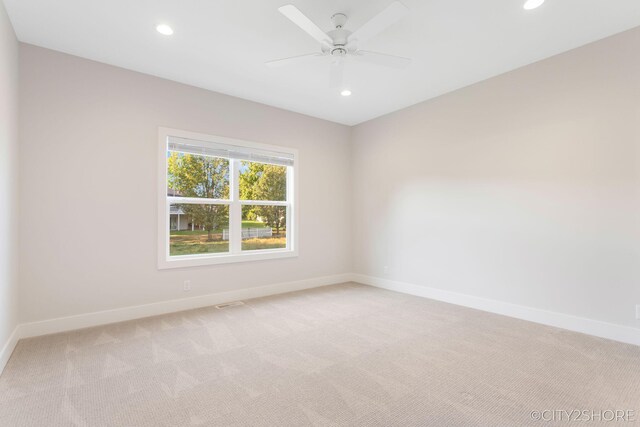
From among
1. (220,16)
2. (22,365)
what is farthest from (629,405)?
(22,365)

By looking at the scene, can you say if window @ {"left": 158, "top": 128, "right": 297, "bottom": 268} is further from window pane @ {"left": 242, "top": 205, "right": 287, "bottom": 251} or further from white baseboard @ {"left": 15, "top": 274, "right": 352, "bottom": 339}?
white baseboard @ {"left": 15, "top": 274, "right": 352, "bottom": 339}

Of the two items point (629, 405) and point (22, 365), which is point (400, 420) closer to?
point (629, 405)

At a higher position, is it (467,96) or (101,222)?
(467,96)

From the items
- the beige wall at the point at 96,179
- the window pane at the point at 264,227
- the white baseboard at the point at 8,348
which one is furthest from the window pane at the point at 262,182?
the white baseboard at the point at 8,348

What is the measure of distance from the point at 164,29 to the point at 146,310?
286cm

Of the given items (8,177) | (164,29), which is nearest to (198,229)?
(8,177)

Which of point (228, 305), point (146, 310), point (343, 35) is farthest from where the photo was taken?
point (228, 305)

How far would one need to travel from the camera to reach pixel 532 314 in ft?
10.8

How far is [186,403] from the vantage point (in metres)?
1.88

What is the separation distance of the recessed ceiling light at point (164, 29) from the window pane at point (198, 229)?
1.87m

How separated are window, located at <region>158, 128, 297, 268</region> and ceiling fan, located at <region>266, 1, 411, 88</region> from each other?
5.64ft

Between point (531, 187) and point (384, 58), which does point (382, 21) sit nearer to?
point (384, 58)

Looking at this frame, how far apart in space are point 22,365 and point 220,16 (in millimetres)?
3123

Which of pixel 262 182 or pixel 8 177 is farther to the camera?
pixel 262 182
